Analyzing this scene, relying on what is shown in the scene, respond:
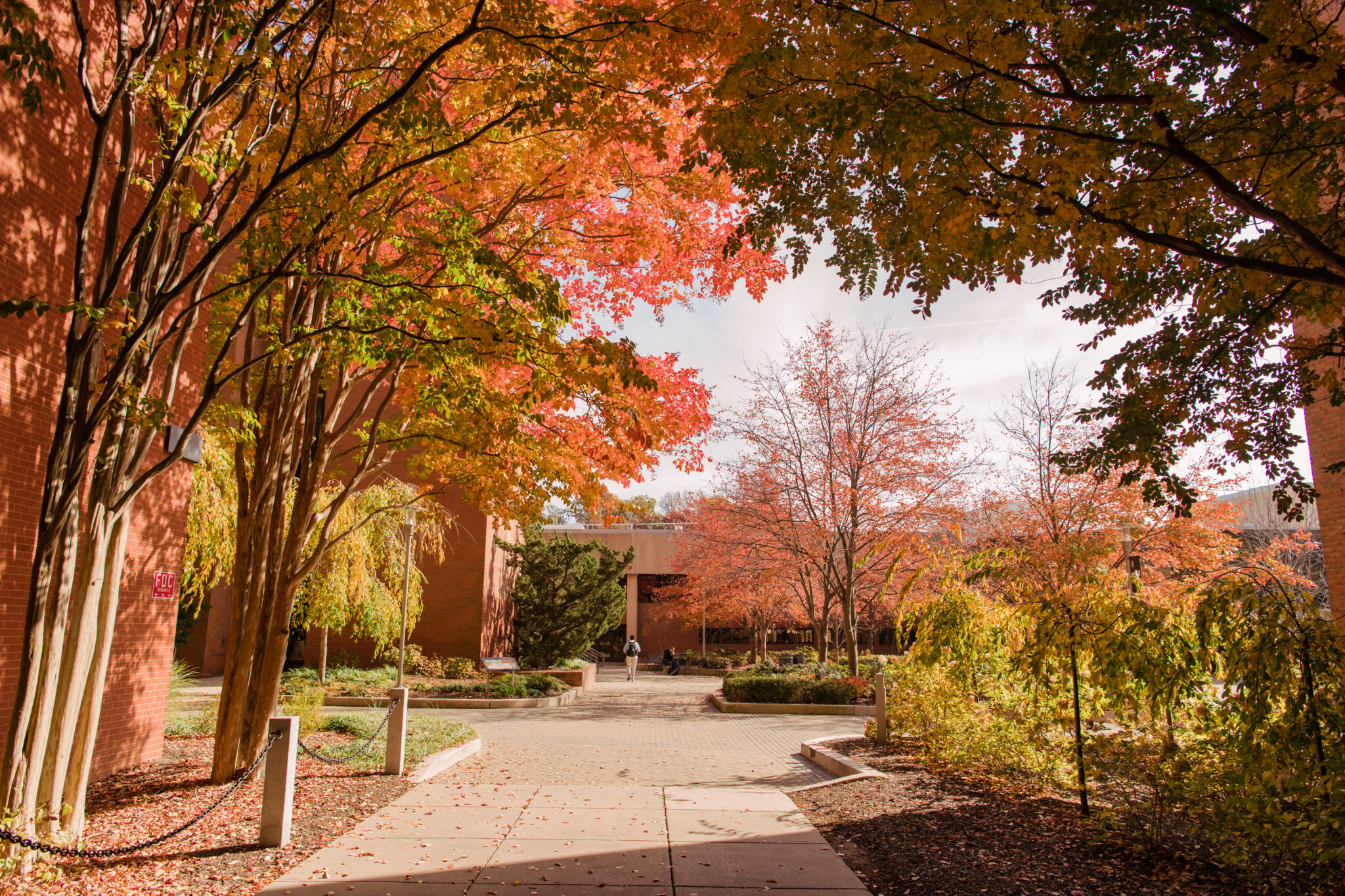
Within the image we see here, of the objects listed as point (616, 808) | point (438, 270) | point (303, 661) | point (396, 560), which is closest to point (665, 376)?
point (438, 270)

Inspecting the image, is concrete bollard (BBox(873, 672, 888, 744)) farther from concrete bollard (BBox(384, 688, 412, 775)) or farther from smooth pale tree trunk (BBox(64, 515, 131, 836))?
smooth pale tree trunk (BBox(64, 515, 131, 836))

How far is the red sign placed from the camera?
9.30m

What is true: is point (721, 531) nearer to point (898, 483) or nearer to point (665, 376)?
point (898, 483)

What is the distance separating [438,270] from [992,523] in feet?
48.8

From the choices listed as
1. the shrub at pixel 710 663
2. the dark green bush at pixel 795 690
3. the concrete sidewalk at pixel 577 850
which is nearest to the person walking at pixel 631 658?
the shrub at pixel 710 663

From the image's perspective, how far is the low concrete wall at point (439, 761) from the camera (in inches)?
347

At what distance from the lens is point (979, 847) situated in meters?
6.02

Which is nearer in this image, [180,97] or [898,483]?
[180,97]

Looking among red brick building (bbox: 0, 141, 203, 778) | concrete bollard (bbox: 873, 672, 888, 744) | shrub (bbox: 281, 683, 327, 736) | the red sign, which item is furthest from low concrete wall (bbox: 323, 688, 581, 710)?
concrete bollard (bbox: 873, 672, 888, 744)

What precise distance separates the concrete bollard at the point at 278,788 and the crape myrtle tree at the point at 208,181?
3.84 feet

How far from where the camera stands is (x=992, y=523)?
60.2 ft

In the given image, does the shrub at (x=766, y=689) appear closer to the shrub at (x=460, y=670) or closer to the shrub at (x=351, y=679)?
the shrub at (x=351, y=679)

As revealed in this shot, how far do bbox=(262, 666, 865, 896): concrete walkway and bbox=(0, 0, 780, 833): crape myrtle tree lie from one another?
2142 millimetres

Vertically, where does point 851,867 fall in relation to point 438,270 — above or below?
below
